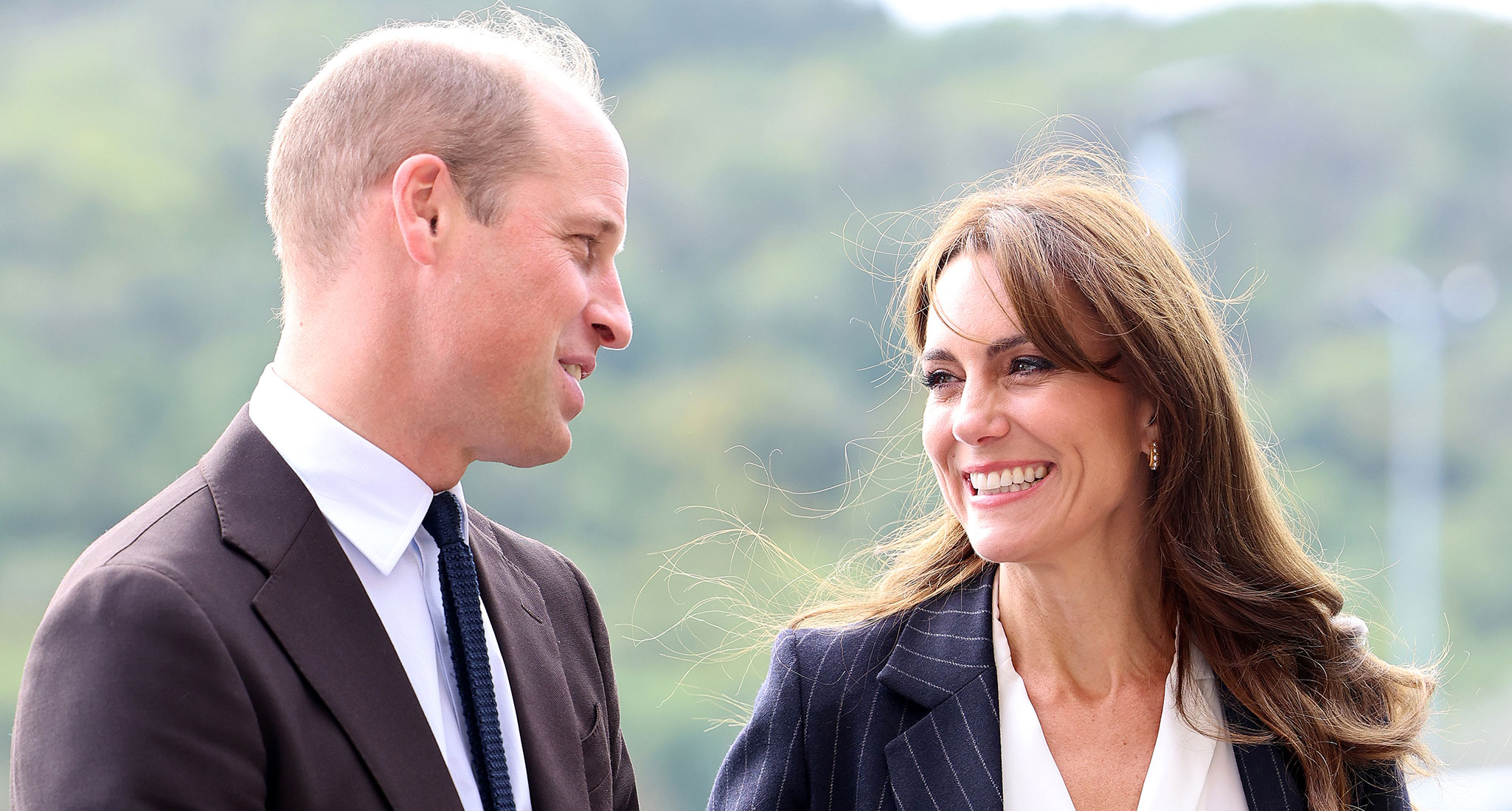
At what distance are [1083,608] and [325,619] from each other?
1417 mm

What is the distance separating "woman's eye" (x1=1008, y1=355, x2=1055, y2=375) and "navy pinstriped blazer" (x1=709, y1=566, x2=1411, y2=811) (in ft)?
1.62

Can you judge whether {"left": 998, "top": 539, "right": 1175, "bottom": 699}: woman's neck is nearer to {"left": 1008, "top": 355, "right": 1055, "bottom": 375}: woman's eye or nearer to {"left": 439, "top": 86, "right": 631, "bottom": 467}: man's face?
{"left": 1008, "top": 355, "right": 1055, "bottom": 375}: woman's eye

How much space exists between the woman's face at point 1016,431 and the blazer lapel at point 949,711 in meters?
0.23

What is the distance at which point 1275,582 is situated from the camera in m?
2.49

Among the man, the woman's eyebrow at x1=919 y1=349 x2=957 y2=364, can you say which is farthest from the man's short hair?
the woman's eyebrow at x1=919 y1=349 x2=957 y2=364

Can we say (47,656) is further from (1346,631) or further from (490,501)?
(490,501)

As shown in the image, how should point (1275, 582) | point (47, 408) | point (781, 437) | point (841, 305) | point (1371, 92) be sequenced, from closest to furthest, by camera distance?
1. point (1275, 582)
2. point (47, 408)
3. point (781, 437)
4. point (841, 305)
5. point (1371, 92)

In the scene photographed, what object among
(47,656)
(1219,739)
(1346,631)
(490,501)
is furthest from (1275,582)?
(490,501)

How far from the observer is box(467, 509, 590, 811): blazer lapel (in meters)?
1.81

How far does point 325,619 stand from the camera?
1.55 m

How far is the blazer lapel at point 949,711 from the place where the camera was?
2.24 metres

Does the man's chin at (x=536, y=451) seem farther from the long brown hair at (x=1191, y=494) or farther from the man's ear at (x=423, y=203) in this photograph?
the long brown hair at (x=1191, y=494)

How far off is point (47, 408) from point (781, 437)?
455cm

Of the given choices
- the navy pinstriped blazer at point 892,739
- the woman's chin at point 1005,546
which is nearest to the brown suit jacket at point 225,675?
the navy pinstriped blazer at point 892,739
